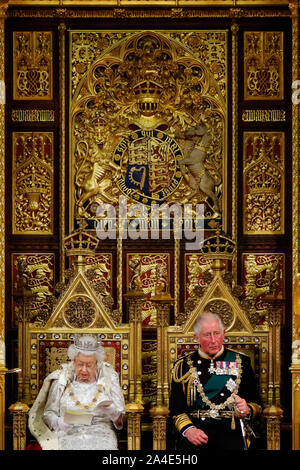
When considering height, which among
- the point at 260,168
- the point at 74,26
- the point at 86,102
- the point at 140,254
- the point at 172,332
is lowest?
the point at 172,332

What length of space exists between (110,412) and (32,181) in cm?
262

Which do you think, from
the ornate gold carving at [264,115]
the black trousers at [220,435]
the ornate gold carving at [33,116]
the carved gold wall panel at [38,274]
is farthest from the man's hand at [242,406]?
the ornate gold carving at [33,116]

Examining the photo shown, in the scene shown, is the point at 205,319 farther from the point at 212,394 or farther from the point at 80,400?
the point at 80,400

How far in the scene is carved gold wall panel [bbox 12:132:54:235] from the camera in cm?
1055

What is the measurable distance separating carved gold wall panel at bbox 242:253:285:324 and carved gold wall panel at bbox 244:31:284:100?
1.52m

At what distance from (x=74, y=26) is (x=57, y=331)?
301 centimetres

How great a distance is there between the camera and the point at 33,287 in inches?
414

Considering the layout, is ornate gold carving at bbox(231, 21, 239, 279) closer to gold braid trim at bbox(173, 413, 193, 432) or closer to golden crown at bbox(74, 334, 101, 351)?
golden crown at bbox(74, 334, 101, 351)

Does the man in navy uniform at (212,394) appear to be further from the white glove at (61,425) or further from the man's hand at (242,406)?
the white glove at (61,425)

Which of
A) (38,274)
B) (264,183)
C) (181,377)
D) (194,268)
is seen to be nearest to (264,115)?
(264,183)

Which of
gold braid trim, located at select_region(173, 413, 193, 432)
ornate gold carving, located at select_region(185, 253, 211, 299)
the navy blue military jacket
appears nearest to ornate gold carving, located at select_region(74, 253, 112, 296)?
ornate gold carving, located at select_region(185, 253, 211, 299)

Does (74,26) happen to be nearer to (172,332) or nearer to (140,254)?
(140,254)

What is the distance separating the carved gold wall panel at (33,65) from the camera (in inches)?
416
